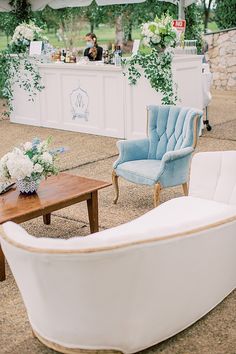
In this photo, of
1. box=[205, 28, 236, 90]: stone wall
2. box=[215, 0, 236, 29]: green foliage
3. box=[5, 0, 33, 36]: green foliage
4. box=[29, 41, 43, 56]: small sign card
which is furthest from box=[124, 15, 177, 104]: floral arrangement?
box=[215, 0, 236, 29]: green foliage

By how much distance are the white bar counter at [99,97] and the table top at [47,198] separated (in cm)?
320

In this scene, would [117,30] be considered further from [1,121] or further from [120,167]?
[120,167]

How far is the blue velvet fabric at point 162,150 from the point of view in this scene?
480cm

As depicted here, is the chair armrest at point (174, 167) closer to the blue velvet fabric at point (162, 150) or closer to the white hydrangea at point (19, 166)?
the blue velvet fabric at point (162, 150)

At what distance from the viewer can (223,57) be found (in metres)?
12.2

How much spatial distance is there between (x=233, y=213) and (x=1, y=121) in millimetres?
7167

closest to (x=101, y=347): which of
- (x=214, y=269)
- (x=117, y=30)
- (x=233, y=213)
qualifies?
(x=214, y=269)

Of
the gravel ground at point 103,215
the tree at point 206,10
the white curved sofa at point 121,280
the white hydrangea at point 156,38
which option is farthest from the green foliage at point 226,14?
the white curved sofa at point 121,280

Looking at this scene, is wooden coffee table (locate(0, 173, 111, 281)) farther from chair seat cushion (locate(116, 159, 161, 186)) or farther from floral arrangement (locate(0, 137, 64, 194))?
chair seat cushion (locate(116, 159, 161, 186))

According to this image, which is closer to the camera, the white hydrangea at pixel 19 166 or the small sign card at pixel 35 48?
the white hydrangea at pixel 19 166

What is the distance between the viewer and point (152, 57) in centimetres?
717

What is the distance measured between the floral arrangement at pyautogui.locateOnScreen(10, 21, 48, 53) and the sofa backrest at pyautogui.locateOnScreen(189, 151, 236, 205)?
5554 millimetres

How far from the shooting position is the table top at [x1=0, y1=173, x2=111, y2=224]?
380 cm

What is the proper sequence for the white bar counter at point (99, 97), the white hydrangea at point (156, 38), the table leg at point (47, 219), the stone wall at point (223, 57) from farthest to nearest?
the stone wall at point (223, 57), the white bar counter at point (99, 97), the white hydrangea at point (156, 38), the table leg at point (47, 219)
